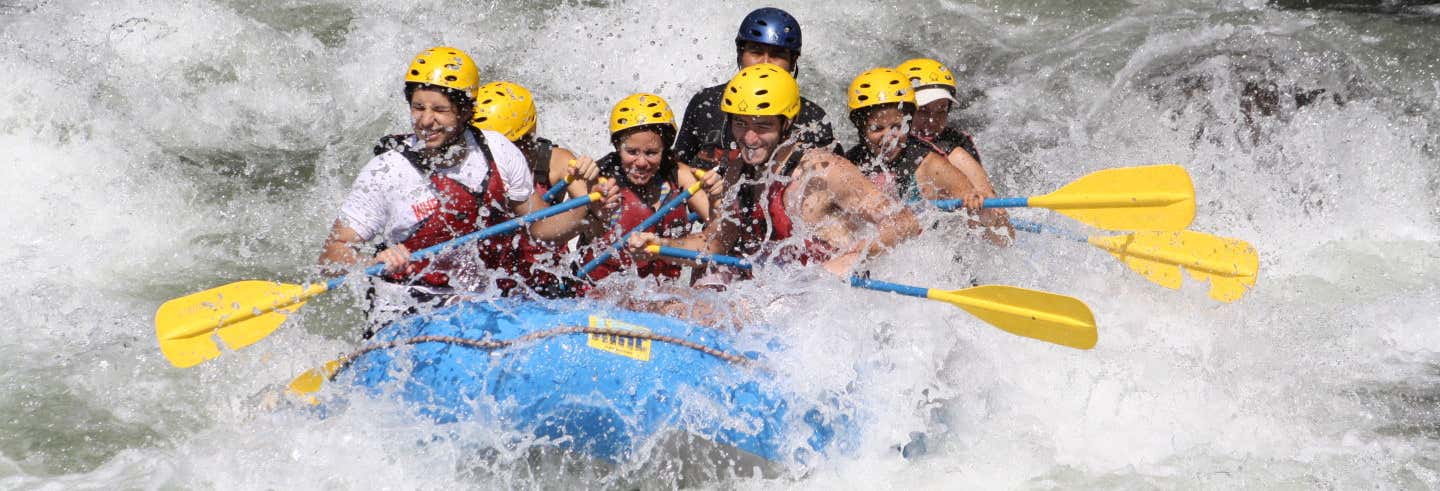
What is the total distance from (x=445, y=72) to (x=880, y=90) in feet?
5.12

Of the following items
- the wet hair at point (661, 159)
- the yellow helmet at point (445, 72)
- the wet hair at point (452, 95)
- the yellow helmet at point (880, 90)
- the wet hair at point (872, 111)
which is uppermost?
the yellow helmet at point (445, 72)

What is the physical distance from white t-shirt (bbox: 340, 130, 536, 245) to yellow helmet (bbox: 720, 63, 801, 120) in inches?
33.1

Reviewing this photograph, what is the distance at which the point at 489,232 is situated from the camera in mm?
4289

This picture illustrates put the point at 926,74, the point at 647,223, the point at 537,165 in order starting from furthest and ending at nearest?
the point at 926,74 → the point at 537,165 → the point at 647,223

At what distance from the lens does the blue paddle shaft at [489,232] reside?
4090 mm

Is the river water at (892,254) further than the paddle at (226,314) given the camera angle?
Yes

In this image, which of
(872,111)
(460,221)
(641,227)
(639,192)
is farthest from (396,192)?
(872,111)

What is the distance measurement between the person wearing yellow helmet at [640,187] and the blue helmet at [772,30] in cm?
81

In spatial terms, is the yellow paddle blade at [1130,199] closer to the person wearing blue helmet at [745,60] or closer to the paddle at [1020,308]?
the paddle at [1020,308]

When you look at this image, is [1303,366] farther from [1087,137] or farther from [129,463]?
[129,463]

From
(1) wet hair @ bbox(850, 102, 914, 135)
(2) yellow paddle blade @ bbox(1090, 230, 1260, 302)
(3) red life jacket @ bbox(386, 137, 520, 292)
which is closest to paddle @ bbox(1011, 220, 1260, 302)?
(2) yellow paddle blade @ bbox(1090, 230, 1260, 302)

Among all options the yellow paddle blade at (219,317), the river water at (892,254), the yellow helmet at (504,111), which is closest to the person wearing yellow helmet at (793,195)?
the river water at (892,254)

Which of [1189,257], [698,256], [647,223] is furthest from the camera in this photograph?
[1189,257]

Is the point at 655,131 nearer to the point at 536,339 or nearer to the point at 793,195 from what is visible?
the point at 793,195
